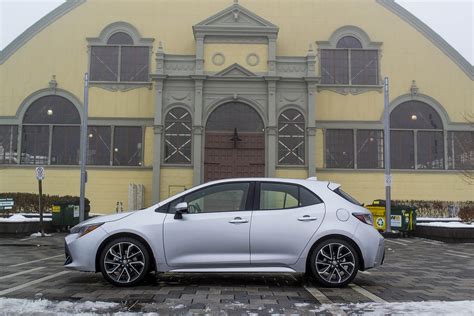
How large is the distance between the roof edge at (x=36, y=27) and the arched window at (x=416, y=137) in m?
18.4

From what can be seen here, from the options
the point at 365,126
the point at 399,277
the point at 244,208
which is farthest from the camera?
the point at 365,126

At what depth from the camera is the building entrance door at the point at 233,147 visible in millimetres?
23047

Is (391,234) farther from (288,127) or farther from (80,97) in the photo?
(80,97)

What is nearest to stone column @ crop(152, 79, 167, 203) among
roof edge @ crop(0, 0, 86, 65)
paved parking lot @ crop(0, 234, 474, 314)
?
roof edge @ crop(0, 0, 86, 65)

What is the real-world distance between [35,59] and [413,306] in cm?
2490

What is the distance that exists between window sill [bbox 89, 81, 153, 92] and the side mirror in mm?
18986

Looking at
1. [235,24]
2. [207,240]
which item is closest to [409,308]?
[207,240]

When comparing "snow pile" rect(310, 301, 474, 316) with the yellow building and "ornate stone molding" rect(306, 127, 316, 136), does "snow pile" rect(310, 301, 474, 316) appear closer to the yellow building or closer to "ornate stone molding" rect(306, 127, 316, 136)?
the yellow building

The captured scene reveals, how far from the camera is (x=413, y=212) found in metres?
18.1

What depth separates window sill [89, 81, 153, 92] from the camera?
2486 centimetres

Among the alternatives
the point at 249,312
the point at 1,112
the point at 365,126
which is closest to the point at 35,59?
the point at 1,112

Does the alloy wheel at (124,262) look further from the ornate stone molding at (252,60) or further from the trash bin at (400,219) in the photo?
the ornate stone molding at (252,60)

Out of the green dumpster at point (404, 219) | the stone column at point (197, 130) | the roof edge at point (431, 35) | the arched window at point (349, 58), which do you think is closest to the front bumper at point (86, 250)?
the green dumpster at point (404, 219)

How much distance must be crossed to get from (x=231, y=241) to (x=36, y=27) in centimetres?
2341
